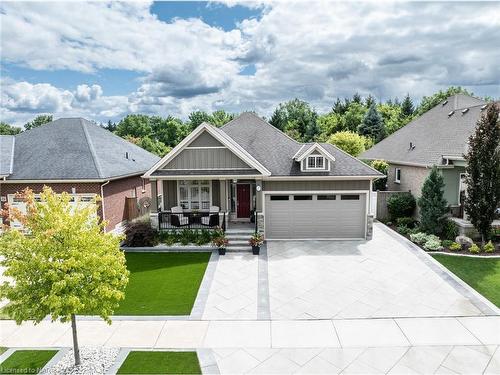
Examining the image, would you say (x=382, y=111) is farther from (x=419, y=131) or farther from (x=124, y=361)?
(x=124, y=361)

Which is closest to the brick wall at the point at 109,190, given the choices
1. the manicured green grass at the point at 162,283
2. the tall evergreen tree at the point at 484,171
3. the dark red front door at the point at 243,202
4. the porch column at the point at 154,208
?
the porch column at the point at 154,208

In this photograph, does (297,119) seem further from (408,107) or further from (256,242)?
(256,242)

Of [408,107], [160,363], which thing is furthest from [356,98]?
[160,363]

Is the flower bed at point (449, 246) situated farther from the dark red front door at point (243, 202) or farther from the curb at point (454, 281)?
the dark red front door at point (243, 202)

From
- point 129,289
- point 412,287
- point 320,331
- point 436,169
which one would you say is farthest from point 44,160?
point 436,169

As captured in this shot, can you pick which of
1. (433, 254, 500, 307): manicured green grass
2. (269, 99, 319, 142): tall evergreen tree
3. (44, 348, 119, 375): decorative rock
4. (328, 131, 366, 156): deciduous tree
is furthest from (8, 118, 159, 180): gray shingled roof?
(269, 99, 319, 142): tall evergreen tree

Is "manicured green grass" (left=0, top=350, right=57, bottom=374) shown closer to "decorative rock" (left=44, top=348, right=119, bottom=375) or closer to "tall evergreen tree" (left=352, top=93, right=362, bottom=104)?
"decorative rock" (left=44, top=348, right=119, bottom=375)
